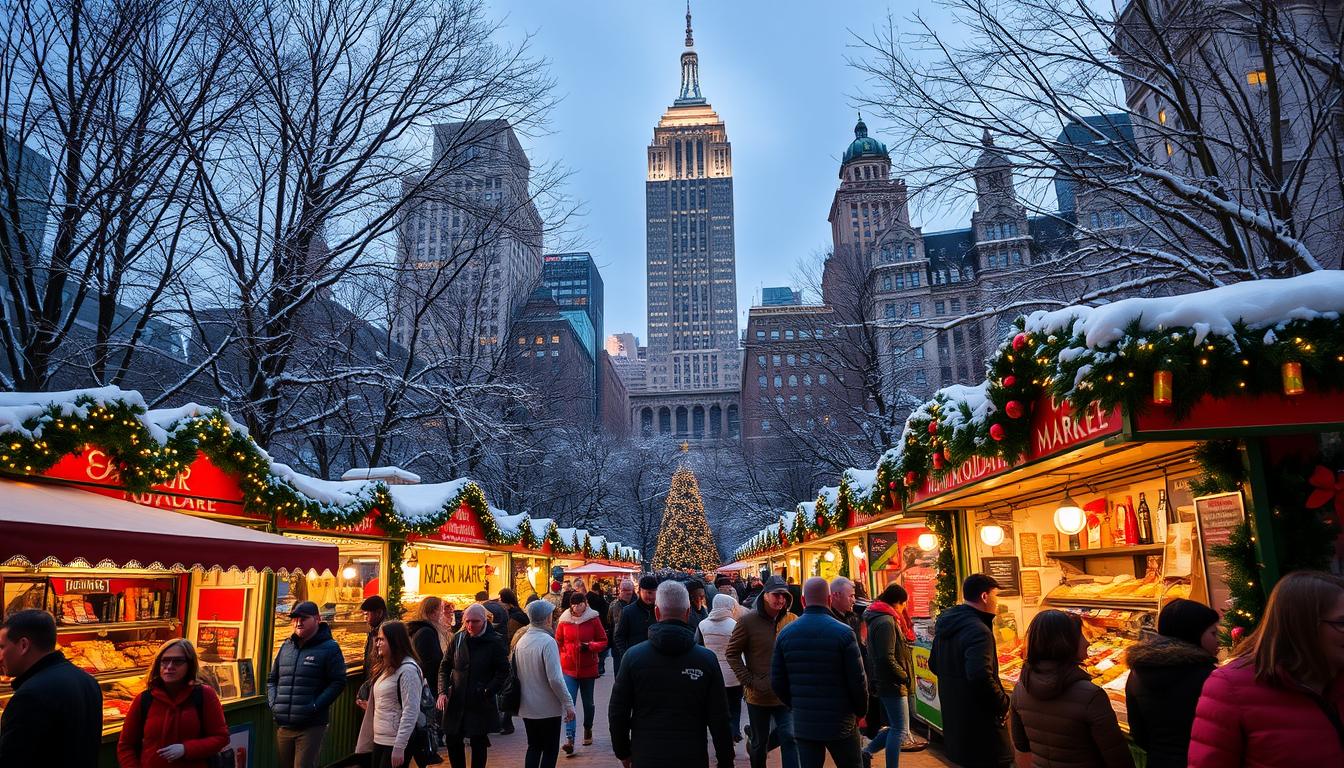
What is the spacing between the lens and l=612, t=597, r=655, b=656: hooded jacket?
32.0 ft

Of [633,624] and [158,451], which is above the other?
[158,451]

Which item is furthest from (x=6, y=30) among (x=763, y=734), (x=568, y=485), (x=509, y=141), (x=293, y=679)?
(x=568, y=485)

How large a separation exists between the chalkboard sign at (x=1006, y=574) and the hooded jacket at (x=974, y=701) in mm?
4080

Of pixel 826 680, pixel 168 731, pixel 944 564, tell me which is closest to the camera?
pixel 168 731

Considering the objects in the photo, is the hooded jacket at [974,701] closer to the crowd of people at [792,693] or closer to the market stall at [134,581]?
the crowd of people at [792,693]

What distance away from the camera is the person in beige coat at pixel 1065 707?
347 centimetres

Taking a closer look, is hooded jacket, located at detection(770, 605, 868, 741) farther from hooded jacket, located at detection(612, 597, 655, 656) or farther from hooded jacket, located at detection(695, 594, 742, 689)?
hooded jacket, located at detection(612, 597, 655, 656)

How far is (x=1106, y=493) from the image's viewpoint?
7.62 m

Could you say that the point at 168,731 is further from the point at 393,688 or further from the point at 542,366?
the point at 542,366

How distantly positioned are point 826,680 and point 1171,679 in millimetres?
2225

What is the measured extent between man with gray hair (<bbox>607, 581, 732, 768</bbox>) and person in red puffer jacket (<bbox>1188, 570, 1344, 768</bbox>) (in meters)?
2.48

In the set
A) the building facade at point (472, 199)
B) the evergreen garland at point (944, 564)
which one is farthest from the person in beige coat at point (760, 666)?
the building facade at point (472, 199)

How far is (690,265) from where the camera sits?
185m

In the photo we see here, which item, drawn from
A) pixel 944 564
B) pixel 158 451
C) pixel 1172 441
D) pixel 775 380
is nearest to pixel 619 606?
pixel 944 564
